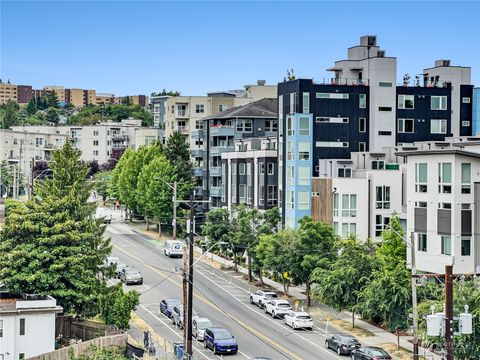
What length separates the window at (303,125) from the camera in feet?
278

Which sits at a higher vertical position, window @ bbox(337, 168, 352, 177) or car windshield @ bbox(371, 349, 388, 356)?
window @ bbox(337, 168, 352, 177)

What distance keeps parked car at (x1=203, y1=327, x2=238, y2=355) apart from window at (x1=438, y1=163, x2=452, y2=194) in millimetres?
16226

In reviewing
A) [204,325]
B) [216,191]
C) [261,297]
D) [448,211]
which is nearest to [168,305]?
[261,297]

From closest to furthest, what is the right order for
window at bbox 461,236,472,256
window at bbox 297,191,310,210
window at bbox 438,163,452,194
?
window at bbox 461,236,472,256
window at bbox 438,163,452,194
window at bbox 297,191,310,210

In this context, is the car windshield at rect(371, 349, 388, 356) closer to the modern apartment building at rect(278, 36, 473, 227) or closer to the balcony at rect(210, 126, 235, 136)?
the modern apartment building at rect(278, 36, 473, 227)

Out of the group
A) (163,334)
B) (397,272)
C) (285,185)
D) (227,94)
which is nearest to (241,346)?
(163,334)

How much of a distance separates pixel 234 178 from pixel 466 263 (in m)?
43.7

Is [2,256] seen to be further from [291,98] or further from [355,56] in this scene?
[355,56]

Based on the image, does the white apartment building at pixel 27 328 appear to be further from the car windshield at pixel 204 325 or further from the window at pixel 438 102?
the window at pixel 438 102

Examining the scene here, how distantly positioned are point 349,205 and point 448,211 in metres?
19.7

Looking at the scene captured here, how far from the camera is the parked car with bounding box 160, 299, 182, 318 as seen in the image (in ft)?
210

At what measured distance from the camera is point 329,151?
8531cm

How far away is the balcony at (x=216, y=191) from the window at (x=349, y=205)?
1093 inches

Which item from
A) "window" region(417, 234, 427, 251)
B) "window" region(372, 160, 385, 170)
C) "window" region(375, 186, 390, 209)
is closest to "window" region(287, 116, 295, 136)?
"window" region(372, 160, 385, 170)
